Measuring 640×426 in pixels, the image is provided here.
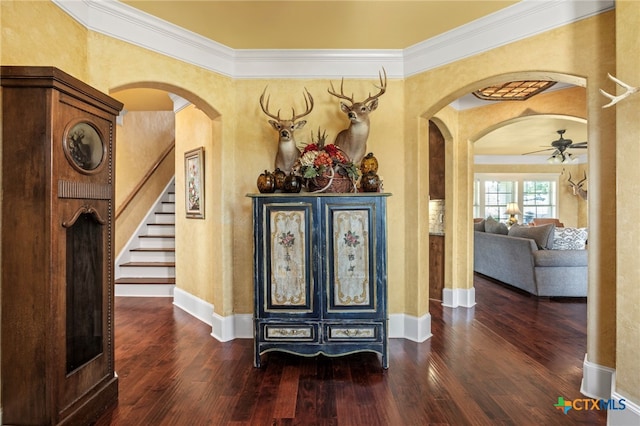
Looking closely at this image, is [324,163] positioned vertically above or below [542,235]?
above

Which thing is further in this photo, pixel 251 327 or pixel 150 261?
pixel 150 261

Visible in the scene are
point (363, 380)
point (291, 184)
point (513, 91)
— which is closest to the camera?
point (363, 380)

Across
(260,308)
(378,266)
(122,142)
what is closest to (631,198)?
(378,266)

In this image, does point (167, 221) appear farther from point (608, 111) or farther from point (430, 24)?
point (608, 111)

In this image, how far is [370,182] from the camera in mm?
2803

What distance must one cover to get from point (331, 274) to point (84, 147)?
1.90m

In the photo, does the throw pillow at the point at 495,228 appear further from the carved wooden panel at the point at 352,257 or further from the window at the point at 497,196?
the window at the point at 497,196

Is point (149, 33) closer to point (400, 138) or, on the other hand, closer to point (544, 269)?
point (400, 138)

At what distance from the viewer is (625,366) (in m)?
1.93

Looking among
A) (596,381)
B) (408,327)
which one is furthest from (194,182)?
(596,381)

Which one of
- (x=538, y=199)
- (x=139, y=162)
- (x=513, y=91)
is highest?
(x=513, y=91)

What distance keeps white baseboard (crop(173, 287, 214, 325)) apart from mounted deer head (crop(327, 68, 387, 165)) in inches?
88.8

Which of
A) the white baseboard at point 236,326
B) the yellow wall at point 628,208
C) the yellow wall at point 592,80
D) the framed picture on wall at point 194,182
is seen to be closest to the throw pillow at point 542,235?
the yellow wall at point 592,80

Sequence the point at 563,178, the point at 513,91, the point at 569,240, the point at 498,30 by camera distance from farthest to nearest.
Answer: the point at 563,178, the point at 569,240, the point at 513,91, the point at 498,30
